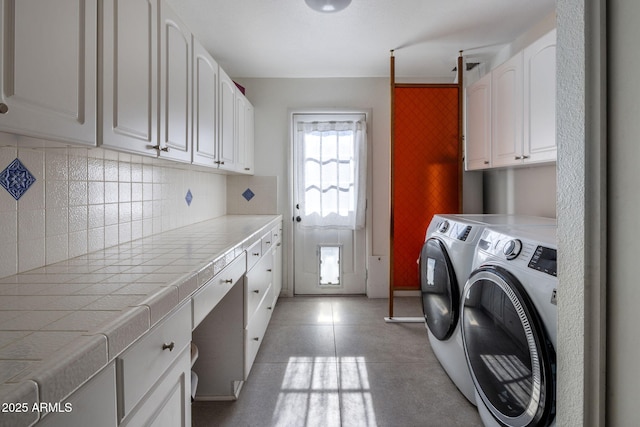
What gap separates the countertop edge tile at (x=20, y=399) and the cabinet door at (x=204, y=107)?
65.2 inches

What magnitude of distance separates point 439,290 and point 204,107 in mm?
1835

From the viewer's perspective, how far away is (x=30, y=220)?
1.20m

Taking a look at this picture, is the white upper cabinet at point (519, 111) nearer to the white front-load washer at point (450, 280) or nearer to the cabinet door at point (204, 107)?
the white front-load washer at point (450, 280)

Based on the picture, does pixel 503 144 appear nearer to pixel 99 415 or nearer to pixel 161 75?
pixel 161 75

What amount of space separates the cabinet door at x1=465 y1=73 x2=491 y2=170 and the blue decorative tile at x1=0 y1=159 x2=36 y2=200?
112 inches

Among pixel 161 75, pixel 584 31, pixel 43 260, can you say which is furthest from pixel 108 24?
pixel 584 31

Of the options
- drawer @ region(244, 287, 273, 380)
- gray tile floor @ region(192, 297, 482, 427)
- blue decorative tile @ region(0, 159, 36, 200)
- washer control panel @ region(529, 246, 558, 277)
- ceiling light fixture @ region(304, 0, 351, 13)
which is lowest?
gray tile floor @ region(192, 297, 482, 427)

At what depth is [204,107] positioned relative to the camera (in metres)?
2.21

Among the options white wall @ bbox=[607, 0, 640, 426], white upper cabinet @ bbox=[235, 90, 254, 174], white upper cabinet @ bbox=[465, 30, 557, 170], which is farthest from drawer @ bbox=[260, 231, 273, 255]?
white wall @ bbox=[607, 0, 640, 426]

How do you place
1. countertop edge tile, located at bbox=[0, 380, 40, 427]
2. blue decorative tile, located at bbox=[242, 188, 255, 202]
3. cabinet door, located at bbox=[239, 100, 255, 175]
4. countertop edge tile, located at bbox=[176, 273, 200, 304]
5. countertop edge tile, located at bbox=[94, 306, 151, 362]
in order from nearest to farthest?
countertop edge tile, located at bbox=[0, 380, 40, 427]
countertop edge tile, located at bbox=[94, 306, 151, 362]
countertop edge tile, located at bbox=[176, 273, 200, 304]
cabinet door, located at bbox=[239, 100, 255, 175]
blue decorative tile, located at bbox=[242, 188, 255, 202]

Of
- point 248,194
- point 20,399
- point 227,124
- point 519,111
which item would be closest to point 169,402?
point 20,399

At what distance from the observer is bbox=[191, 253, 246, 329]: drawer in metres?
1.19

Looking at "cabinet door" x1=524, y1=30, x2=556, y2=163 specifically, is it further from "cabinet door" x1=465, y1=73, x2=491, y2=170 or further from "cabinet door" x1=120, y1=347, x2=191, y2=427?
"cabinet door" x1=120, y1=347, x2=191, y2=427

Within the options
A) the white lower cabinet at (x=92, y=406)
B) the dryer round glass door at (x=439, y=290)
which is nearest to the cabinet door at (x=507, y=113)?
the dryer round glass door at (x=439, y=290)
